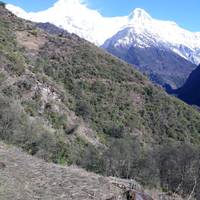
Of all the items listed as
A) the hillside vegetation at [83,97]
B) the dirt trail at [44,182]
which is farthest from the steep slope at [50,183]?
the hillside vegetation at [83,97]

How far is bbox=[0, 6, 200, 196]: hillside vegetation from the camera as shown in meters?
47.7

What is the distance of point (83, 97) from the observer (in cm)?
6116

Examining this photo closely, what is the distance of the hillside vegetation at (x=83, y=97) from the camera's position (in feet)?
156

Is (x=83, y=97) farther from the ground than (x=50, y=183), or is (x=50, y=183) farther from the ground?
(x=50, y=183)

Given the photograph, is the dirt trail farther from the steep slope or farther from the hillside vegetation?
the hillside vegetation

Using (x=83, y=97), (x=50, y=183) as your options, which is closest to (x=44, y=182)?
(x=50, y=183)

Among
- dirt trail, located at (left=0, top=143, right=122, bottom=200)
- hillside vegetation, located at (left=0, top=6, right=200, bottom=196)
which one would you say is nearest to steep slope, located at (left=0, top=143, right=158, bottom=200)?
dirt trail, located at (left=0, top=143, right=122, bottom=200)

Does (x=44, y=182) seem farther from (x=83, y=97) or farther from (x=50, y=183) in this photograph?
(x=83, y=97)

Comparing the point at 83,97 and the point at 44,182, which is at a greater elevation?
the point at 44,182

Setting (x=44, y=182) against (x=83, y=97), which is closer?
(x=44, y=182)

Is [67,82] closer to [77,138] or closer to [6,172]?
[77,138]

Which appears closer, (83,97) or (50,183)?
(50,183)

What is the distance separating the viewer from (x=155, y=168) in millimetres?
23203

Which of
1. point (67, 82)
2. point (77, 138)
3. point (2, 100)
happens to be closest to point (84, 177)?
point (2, 100)
